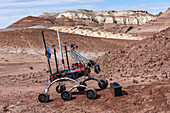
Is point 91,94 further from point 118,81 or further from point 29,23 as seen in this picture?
point 29,23

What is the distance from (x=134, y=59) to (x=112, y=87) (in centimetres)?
698

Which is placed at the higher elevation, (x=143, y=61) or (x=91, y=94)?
(x=143, y=61)

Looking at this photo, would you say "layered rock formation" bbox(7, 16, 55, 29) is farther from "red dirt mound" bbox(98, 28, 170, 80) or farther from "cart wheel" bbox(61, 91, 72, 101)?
"cart wheel" bbox(61, 91, 72, 101)

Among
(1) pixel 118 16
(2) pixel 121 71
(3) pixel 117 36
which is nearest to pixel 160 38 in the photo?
(2) pixel 121 71

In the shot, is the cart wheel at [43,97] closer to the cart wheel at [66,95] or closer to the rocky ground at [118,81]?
the rocky ground at [118,81]

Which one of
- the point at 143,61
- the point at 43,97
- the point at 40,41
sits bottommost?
the point at 43,97

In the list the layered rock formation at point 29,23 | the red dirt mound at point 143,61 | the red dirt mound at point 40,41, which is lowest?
the red dirt mound at point 143,61

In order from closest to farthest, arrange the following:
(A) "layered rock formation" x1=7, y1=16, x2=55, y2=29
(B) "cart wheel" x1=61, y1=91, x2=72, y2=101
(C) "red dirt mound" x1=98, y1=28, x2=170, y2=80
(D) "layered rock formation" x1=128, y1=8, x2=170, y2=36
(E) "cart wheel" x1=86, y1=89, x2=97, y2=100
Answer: (E) "cart wheel" x1=86, y1=89, x2=97, y2=100 → (B) "cart wheel" x1=61, y1=91, x2=72, y2=101 → (C) "red dirt mound" x1=98, y1=28, x2=170, y2=80 → (D) "layered rock formation" x1=128, y1=8, x2=170, y2=36 → (A) "layered rock formation" x1=7, y1=16, x2=55, y2=29

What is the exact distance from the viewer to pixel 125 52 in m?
17.0

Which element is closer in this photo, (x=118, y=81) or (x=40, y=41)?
(x=118, y=81)

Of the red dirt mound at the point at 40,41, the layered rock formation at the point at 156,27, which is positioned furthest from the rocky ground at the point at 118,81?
the layered rock formation at the point at 156,27

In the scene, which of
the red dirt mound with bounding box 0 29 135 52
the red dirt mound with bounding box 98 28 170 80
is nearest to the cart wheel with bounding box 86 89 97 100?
the red dirt mound with bounding box 98 28 170 80

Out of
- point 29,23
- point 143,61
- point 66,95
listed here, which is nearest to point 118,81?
point 143,61

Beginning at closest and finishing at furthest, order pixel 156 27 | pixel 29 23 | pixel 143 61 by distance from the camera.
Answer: pixel 143 61
pixel 156 27
pixel 29 23
